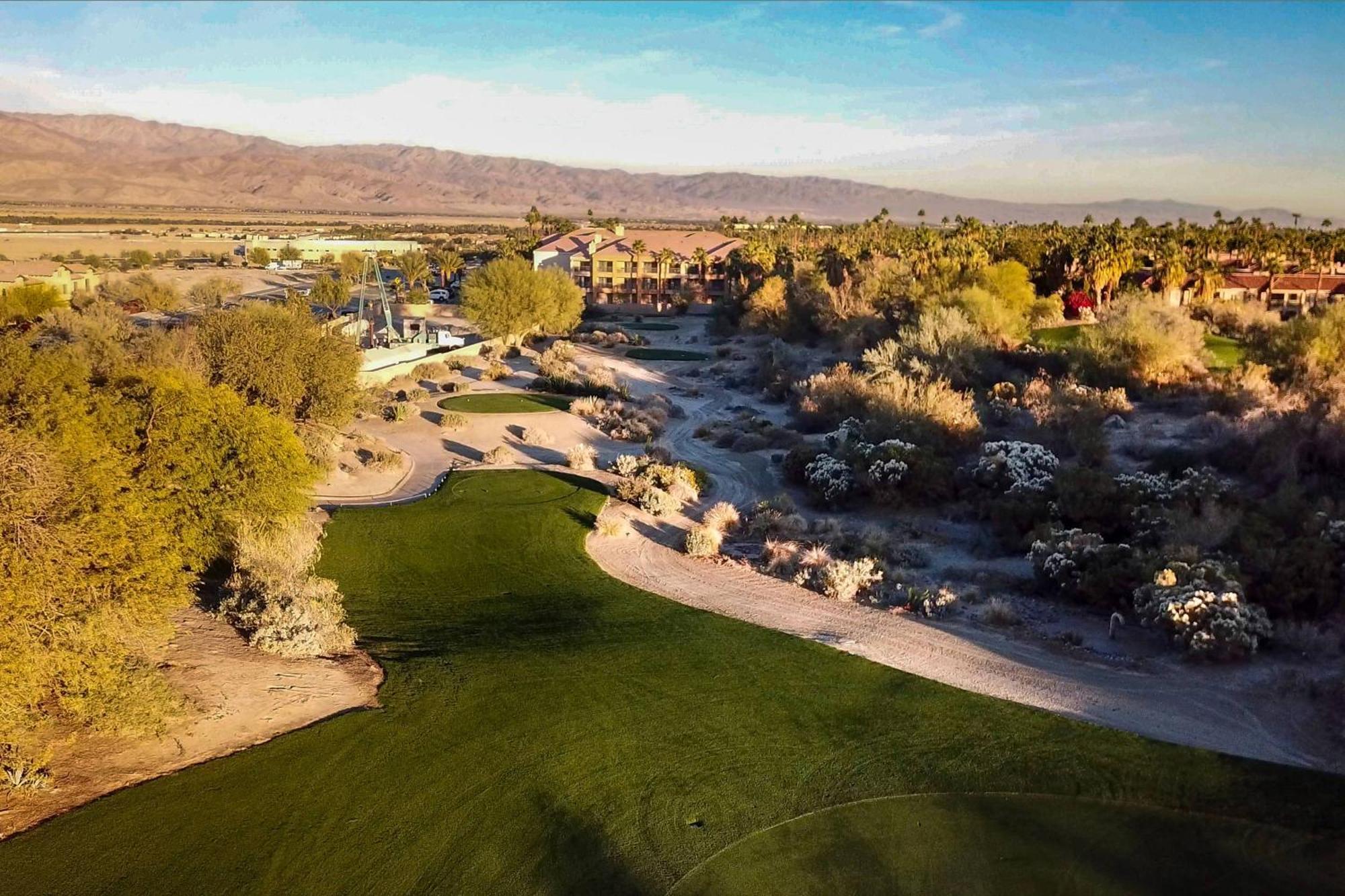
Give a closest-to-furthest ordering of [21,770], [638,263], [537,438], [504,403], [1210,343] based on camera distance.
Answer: [21,770]
[537,438]
[1210,343]
[504,403]
[638,263]

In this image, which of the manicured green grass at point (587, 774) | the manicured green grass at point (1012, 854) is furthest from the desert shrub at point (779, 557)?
the manicured green grass at point (1012, 854)

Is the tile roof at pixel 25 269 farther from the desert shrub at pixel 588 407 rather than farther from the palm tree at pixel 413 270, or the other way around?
the desert shrub at pixel 588 407

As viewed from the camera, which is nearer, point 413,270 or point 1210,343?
point 1210,343

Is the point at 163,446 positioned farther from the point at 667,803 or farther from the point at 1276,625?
the point at 1276,625

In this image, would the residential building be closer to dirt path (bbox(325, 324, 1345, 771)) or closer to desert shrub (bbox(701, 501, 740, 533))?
desert shrub (bbox(701, 501, 740, 533))

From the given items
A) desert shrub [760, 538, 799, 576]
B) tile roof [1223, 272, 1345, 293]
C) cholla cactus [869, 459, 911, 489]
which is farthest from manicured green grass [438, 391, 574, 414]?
tile roof [1223, 272, 1345, 293]

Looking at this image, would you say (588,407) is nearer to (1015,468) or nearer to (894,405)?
(894,405)

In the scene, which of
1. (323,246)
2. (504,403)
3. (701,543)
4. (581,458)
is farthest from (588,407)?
(323,246)
